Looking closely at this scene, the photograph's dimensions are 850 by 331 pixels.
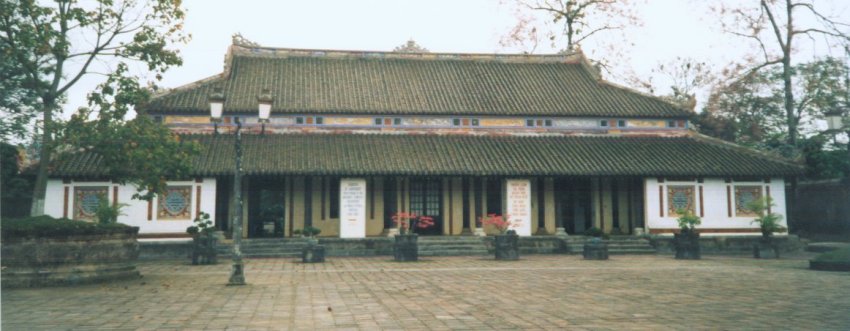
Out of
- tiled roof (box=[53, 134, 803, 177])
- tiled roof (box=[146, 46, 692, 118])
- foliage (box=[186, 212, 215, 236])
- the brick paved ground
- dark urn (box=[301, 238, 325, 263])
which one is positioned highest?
tiled roof (box=[146, 46, 692, 118])

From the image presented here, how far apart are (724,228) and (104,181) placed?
2243cm

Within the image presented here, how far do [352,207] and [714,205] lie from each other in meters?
13.7

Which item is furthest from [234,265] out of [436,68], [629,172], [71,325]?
[436,68]

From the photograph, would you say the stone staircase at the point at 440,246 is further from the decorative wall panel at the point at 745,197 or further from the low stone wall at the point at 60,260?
the low stone wall at the point at 60,260

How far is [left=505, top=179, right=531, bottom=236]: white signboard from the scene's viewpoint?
862 inches

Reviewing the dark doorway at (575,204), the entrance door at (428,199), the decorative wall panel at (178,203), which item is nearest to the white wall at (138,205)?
the decorative wall panel at (178,203)

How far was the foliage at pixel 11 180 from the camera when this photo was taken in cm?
1850

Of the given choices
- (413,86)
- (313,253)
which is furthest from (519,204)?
(313,253)

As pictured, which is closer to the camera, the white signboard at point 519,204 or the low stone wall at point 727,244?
the low stone wall at point 727,244

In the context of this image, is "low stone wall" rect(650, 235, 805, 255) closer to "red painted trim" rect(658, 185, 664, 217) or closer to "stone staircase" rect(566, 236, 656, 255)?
"stone staircase" rect(566, 236, 656, 255)

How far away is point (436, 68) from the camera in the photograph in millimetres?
27328

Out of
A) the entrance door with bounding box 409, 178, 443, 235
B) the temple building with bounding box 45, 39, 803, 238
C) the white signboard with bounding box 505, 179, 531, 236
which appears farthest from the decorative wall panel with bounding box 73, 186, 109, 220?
the white signboard with bounding box 505, 179, 531, 236

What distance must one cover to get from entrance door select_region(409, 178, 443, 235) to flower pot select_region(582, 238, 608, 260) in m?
6.50

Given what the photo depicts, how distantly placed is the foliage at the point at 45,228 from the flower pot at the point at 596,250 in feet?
43.4
